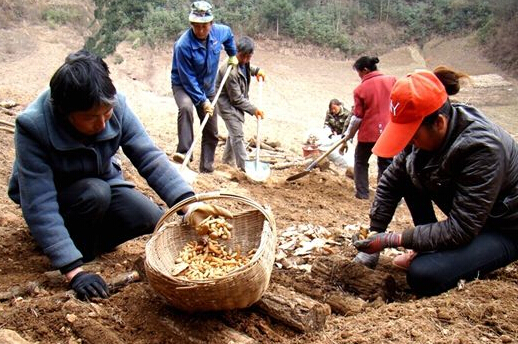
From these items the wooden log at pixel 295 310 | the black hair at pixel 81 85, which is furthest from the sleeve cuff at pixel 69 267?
the wooden log at pixel 295 310

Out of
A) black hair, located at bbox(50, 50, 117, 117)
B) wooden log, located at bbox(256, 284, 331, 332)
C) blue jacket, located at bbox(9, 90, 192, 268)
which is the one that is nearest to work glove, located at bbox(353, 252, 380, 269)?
wooden log, located at bbox(256, 284, 331, 332)

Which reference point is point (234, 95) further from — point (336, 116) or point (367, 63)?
point (336, 116)

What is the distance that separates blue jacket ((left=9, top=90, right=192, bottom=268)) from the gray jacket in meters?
3.37

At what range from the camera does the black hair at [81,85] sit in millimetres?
2384

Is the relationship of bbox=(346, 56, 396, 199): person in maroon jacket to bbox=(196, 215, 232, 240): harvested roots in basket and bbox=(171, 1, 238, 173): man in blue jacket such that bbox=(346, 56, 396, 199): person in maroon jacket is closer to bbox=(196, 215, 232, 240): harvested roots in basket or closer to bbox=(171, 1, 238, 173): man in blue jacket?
bbox=(171, 1, 238, 173): man in blue jacket

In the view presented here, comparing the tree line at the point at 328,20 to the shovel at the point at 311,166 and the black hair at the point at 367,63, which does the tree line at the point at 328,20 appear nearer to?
the shovel at the point at 311,166

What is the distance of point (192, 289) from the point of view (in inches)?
85.0

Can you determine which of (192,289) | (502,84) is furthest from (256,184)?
(502,84)

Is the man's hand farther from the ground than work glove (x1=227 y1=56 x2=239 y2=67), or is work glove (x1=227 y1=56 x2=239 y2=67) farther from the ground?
the man's hand

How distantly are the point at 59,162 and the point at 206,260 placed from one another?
91 centimetres

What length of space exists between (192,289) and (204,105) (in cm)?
373

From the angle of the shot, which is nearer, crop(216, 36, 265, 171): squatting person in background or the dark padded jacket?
the dark padded jacket

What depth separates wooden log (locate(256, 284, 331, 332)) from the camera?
7.93 feet

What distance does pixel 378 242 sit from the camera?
294cm
